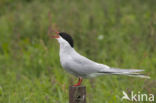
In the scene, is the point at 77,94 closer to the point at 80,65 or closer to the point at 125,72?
the point at 80,65

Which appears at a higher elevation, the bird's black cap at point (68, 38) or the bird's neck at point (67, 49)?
the bird's black cap at point (68, 38)

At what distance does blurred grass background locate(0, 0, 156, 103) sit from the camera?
15.6 ft

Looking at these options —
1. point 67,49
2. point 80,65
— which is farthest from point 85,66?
point 67,49

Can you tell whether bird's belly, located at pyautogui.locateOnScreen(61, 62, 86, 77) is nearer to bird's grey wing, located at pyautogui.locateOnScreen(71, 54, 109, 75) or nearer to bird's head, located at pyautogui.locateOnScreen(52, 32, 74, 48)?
bird's grey wing, located at pyautogui.locateOnScreen(71, 54, 109, 75)

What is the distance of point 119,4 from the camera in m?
8.37

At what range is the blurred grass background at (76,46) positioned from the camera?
477 cm

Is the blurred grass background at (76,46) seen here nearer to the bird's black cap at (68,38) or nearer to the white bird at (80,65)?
the white bird at (80,65)

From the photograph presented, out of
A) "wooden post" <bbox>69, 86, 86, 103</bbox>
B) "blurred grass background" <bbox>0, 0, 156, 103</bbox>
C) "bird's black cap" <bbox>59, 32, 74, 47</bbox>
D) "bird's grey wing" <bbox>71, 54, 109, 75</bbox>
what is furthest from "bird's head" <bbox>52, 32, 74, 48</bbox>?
"blurred grass background" <bbox>0, 0, 156, 103</bbox>

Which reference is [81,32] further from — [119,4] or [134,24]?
[119,4]

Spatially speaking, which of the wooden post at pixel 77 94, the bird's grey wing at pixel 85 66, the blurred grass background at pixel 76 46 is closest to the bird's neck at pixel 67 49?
the bird's grey wing at pixel 85 66

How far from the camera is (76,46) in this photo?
6.45m

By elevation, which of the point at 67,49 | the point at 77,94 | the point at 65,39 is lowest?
the point at 77,94

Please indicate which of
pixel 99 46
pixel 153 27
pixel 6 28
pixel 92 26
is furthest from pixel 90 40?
pixel 6 28

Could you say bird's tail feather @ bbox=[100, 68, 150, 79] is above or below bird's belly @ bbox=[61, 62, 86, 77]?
below
